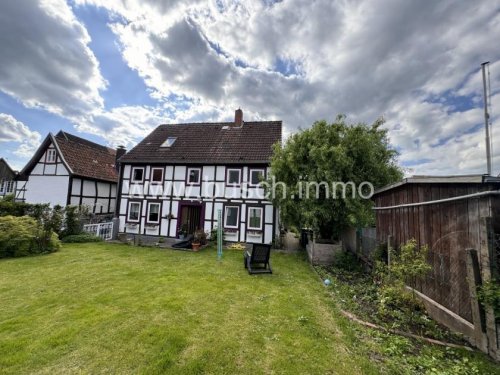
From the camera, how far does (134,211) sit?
595 inches

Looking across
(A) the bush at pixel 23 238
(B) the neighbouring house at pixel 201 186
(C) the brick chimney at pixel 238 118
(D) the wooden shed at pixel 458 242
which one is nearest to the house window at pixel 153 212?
(B) the neighbouring house at pixel 201 186

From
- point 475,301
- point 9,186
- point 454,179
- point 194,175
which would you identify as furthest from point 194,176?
point 9,186

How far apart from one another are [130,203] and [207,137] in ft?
22.6

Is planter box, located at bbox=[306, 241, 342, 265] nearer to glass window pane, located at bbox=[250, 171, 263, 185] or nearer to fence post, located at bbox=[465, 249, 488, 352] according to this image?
glass window pane, located at bbox=[250, 171, 263, 185]

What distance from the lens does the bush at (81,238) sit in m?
12.4

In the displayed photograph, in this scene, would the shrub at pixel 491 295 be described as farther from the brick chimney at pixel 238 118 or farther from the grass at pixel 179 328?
the brick chimney at pixel 238 118

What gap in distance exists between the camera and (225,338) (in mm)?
3764

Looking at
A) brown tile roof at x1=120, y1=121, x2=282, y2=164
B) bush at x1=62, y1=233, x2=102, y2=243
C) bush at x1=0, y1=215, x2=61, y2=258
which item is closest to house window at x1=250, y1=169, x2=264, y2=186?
brown tile roof at x1=120, y1=121, x2=282, y2=164

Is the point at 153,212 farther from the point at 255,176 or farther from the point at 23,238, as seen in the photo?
the point at 255,176

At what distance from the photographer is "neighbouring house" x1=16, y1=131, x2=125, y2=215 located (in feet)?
53.0

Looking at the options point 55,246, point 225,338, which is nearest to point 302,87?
point 225,338

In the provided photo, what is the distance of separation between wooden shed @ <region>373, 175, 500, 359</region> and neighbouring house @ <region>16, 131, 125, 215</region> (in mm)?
18340

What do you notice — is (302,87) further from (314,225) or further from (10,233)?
(10,233)

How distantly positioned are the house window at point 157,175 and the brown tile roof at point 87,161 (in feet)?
19.1
